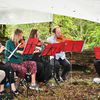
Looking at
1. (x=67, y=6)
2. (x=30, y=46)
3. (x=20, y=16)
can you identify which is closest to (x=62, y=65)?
(x=20, y=16)

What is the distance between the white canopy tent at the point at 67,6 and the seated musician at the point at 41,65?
1.14 meters

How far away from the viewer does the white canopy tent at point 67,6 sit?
5920mm

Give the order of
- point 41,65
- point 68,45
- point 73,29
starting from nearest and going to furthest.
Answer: point 68,45 → point 41,65 → point 73,29

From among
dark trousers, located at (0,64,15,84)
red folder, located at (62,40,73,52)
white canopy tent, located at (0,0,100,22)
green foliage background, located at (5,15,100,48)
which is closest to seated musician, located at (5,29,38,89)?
dark trousers, located at (0,64,15,84)

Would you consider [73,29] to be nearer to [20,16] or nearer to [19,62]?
[20,16]

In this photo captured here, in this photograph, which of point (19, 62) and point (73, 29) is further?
point (73, 29)

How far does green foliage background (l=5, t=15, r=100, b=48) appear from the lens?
11250 mm

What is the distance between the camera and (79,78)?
355 inches

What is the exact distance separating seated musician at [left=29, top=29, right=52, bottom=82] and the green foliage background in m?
3.86

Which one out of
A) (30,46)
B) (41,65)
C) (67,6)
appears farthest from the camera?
(41,65)

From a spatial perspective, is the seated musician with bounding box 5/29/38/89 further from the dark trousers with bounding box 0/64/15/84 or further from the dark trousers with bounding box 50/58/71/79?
the dark trousers with bounding box 50/58/71/79

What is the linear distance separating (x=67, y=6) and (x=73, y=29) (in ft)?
18.0

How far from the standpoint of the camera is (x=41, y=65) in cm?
721

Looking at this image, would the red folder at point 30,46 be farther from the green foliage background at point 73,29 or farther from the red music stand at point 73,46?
the green foliage background at point 73,29
